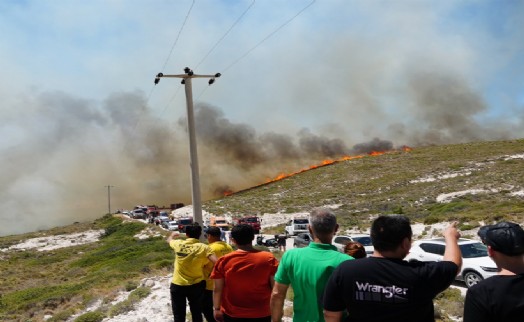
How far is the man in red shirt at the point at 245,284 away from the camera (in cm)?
482

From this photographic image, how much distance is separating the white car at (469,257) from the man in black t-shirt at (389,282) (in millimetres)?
9905

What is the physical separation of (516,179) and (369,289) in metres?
51.4

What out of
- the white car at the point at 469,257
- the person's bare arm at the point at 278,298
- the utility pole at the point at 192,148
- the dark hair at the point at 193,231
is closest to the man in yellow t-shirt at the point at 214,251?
the dark hair at the point at 193,231

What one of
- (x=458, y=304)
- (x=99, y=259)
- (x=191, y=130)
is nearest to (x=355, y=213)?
(x=99, y=259)

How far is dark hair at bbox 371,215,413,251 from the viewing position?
10.5 feet

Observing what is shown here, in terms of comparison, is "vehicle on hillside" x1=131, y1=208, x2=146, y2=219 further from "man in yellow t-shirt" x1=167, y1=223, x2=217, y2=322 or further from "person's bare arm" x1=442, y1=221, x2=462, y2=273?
"person's bare arm" x1=442, y1=221, x2=462, y2=273

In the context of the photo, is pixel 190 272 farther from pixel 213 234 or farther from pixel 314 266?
pixel 314 266

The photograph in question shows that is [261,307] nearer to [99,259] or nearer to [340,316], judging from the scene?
[340,316]

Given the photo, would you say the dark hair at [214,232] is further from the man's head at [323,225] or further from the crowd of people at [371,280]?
the man's head at [323,225]

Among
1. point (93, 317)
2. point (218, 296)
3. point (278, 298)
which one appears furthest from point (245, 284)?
point (93, 317)

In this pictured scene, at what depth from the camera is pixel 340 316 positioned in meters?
3.32

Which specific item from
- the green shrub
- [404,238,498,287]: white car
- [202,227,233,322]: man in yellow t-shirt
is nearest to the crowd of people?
[202,227,233,322]: man in yellow t-shirt

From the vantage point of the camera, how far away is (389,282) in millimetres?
3059

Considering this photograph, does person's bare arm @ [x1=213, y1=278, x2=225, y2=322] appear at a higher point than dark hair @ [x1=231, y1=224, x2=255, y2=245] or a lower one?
lower
